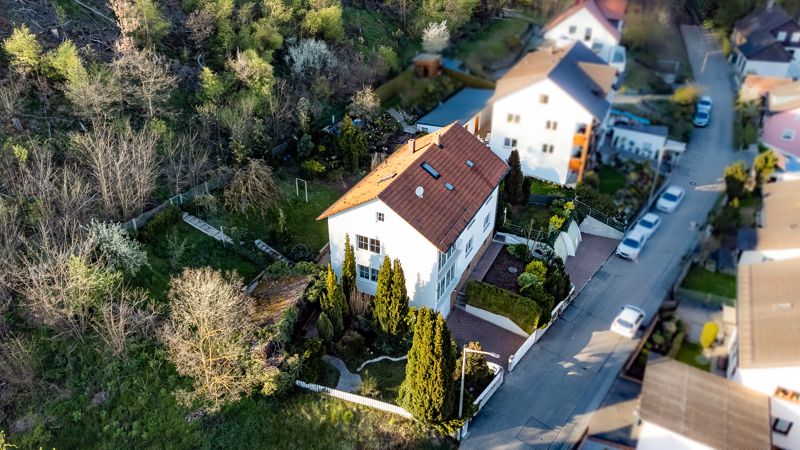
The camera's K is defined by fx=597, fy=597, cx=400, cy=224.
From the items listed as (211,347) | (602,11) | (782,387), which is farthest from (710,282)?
(602,11)

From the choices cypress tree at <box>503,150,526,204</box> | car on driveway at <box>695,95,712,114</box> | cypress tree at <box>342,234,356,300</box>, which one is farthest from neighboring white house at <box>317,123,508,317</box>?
car on driveway at <box>695,95,712,114</box>

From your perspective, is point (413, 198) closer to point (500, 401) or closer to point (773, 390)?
point (500, 401)

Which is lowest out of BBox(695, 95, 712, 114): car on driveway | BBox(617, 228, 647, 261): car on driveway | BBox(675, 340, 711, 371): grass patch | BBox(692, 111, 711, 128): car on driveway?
BBox(675, 340, 711, 371): grass patch

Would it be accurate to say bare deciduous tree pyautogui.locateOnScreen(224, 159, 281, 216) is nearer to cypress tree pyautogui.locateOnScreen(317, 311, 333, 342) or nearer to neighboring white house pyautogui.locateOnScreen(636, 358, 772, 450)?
cypress tree pyautogui.locateOnScreen(317, 311, 333, 342)

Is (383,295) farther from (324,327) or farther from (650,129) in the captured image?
(650,129)

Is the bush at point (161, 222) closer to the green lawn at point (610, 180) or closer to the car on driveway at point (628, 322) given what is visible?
the car on driveway at point (628, 322)

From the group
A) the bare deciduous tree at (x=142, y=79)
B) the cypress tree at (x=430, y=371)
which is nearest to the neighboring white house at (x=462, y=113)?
the bare deciduous tree at (x=142, y=79)
